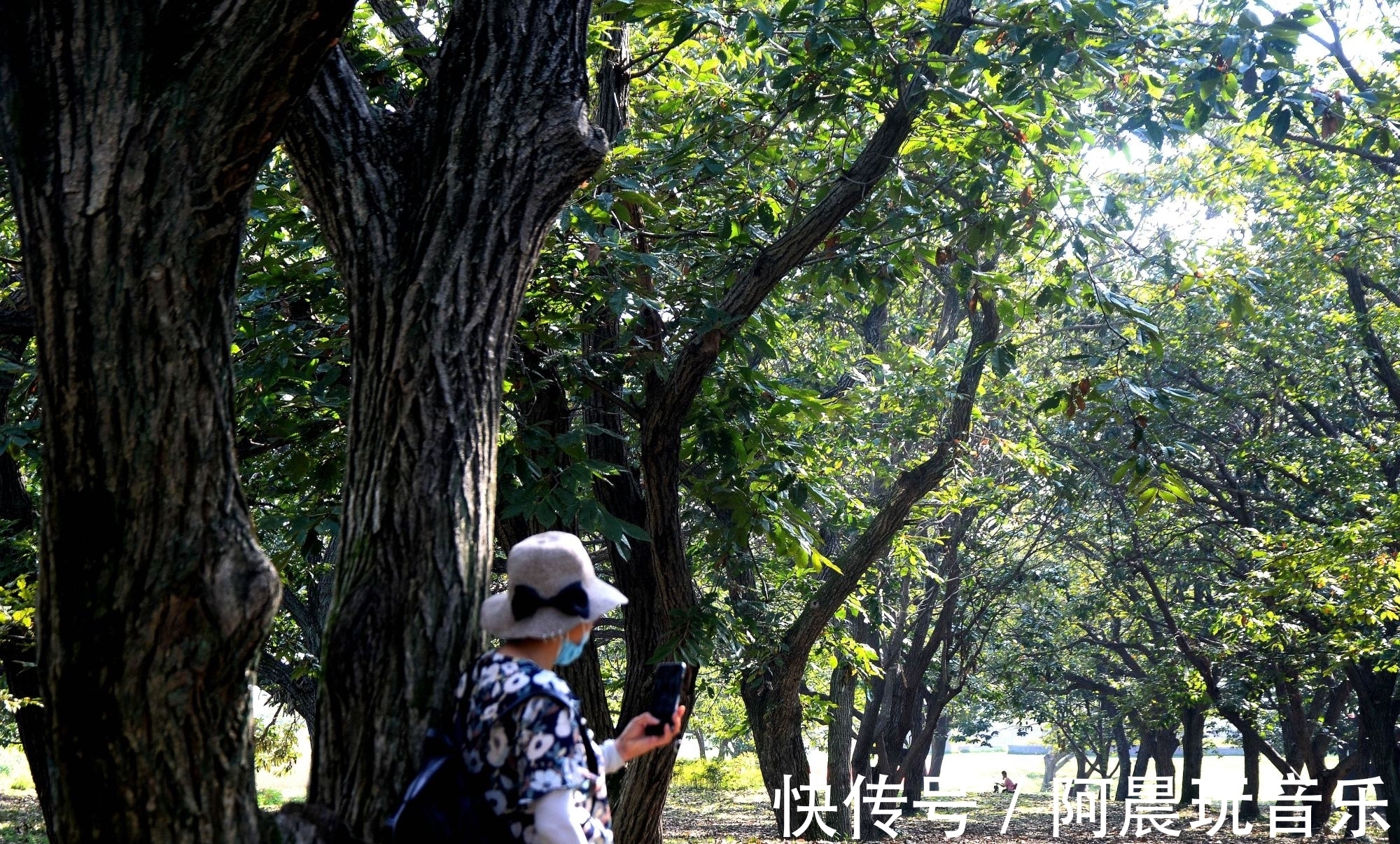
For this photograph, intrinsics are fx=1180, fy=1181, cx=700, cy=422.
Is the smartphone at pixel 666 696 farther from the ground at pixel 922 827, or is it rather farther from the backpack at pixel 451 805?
the ground at pixel 922 827

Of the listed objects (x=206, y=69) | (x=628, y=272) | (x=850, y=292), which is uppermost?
(x=850, y=292)

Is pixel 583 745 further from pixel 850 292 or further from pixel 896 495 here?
pixel 896 495

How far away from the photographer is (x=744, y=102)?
270 inches

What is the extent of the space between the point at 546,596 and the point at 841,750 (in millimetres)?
11729

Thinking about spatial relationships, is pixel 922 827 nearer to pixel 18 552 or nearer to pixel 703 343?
pixel 18 552

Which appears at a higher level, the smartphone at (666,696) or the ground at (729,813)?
the smartphone at (666,696)

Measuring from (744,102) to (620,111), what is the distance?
75 centimetres

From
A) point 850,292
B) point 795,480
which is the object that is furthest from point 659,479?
point 850,292

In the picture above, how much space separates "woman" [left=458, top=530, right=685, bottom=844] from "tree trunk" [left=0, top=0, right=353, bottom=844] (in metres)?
0.48

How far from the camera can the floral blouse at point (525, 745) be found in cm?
238

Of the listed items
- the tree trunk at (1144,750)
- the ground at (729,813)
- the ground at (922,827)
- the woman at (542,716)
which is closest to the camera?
the woman at (542,716)

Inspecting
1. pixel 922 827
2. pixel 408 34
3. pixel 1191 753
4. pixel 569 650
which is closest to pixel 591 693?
pixel 408 34

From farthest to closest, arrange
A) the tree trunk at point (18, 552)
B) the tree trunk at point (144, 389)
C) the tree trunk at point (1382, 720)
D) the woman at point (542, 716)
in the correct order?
the tree trunk at point (1382, 720) → the tree trunk at point (18, 552) → the woman at point (542, 716) → the tree trunk at point (144, 389)

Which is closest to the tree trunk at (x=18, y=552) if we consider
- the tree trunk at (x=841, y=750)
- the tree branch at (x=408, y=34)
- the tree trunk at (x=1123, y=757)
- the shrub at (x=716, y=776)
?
the tree branch at (x=408, y=34)
